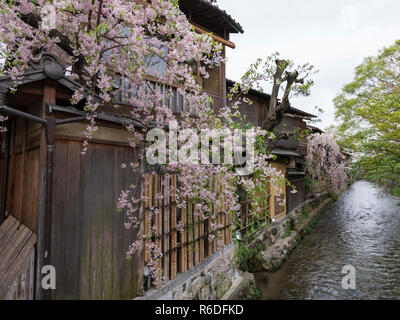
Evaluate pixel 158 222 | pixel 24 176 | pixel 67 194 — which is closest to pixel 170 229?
pixel 158 222

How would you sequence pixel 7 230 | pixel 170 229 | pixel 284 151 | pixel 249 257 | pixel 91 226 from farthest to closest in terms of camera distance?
pixel 284 151
pixel 249 257
pixel 170 229
pixel 7 230
pixel 91 226

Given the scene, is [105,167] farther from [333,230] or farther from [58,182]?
[333,230]

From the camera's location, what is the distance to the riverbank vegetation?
1394 centimetres

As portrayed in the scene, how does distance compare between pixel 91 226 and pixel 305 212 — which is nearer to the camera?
pixel 91 226

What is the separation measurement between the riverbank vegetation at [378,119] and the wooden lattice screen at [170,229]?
42.2 feet

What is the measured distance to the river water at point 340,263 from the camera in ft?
27.8

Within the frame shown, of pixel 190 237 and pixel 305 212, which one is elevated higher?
pixel 190 237

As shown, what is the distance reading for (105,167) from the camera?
14.8 feet

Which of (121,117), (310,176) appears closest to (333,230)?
(310,176)

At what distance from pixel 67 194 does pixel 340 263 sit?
1184cm

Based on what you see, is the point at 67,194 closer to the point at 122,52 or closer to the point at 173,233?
the point at 173,233

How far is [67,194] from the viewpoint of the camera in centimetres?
392

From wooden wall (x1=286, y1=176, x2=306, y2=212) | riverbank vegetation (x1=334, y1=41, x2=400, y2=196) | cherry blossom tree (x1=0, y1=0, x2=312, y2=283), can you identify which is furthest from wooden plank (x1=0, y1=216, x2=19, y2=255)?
riverbank vegetation (x1=334, y1=41, x2=400, y2=196)

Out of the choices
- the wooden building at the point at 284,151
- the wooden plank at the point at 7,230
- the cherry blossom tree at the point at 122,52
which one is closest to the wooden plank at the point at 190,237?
the cherry blossom tree at the point at 122,52
